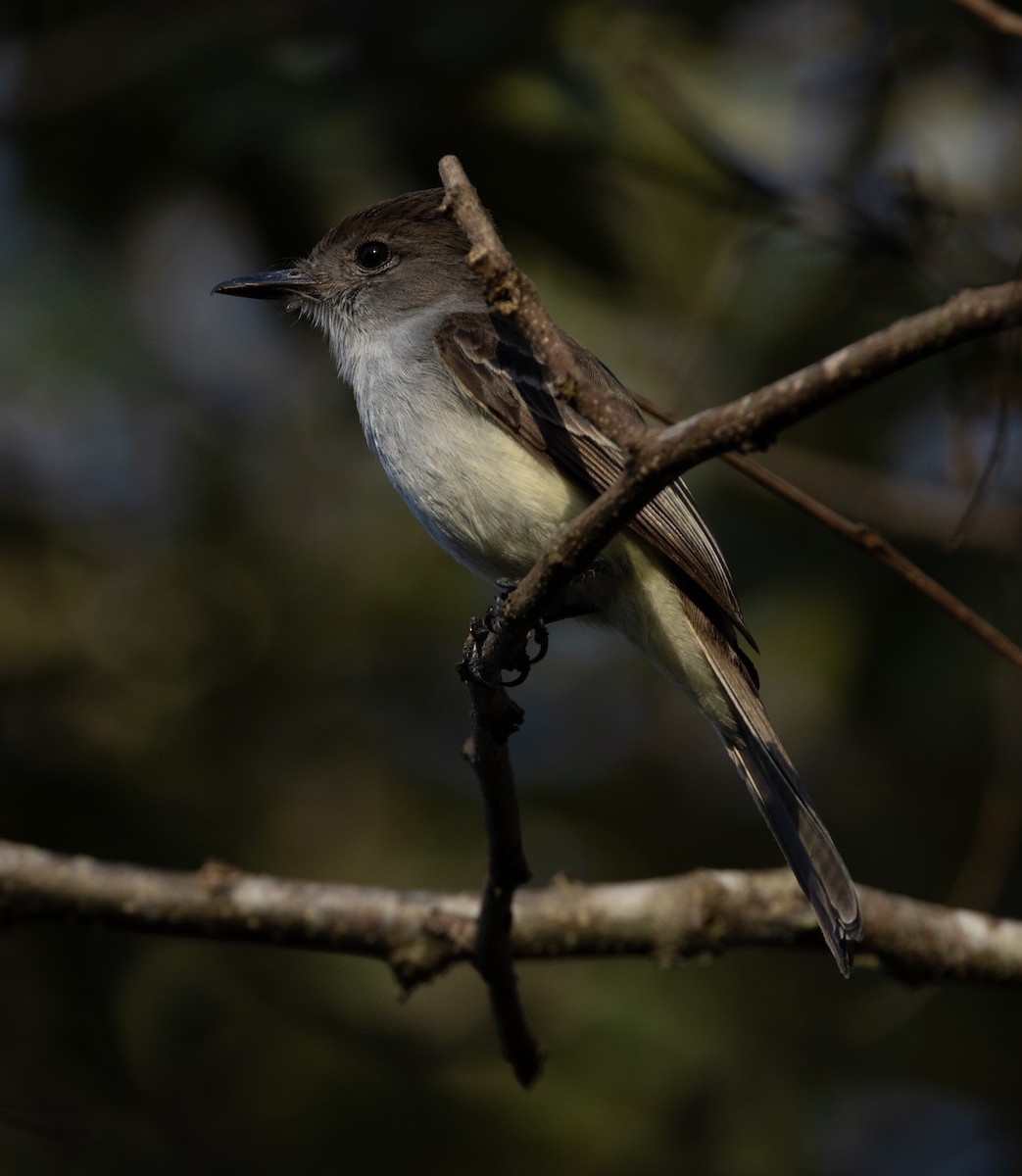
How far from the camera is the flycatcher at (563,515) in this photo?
3.67m

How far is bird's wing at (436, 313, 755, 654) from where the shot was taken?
367 centimetres

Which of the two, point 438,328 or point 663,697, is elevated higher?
point 438,328

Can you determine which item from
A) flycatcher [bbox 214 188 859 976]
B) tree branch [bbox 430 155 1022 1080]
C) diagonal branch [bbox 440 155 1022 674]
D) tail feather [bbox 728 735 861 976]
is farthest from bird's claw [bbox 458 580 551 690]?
tail feather [bbox 728 735 861 976]

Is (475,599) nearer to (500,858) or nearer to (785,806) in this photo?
(785,806)

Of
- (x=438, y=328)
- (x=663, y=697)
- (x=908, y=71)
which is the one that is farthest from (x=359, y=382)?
(x=663, y=697)

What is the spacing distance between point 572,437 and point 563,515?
196mm

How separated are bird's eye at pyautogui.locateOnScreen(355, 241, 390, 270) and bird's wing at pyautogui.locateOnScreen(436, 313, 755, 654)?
81 centimetres

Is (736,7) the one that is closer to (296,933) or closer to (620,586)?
(620,586)

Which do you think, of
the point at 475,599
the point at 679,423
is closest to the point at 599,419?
the point at 679,423

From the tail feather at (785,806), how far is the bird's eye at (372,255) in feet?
5.54

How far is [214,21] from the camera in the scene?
5223mm

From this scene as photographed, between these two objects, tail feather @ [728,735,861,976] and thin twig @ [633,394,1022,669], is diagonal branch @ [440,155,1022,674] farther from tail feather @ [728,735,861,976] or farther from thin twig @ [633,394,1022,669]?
tail feather @ [728,735,861,976]

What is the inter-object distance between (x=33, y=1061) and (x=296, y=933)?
178 centimetres

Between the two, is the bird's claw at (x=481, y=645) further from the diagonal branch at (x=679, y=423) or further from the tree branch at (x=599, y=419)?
the diagonal branch at (x=679, y=423)
